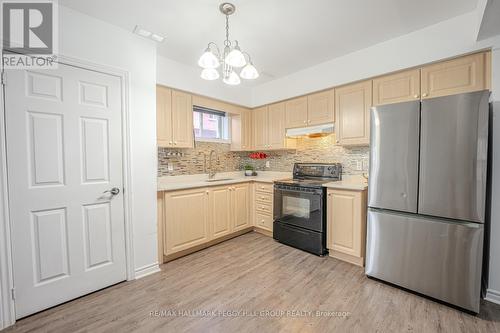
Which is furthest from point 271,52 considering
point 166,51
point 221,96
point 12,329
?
point 12,329

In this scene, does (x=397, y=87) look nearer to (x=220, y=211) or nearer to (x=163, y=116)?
(x=220, y=211)

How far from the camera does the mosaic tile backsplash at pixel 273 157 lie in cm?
305

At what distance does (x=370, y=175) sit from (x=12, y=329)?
3230mm

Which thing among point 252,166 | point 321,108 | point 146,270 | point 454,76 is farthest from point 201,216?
point 454,76

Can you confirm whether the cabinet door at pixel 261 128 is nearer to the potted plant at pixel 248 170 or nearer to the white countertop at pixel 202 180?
the potted plant at pixel 248 170

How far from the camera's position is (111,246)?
6.88 ft

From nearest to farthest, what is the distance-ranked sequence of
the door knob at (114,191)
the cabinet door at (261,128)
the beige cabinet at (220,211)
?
1. the door knob at (114,191)
2. the beige cabinet at (220,211)
3. the cabinet door at (261,128)

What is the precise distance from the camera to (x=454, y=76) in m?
2.10

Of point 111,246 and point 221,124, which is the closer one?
point 111,246

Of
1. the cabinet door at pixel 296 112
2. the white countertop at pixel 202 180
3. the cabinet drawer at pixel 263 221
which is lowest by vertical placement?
the cabinet drawer at pixel 263 221

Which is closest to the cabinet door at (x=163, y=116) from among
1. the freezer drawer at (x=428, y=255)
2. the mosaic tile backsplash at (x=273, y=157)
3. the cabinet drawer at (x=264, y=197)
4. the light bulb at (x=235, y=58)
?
the mosaic tile backsplash at (x=273, y=157)

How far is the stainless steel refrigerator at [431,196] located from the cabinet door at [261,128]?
1.90 m

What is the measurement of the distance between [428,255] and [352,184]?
3.25 feet

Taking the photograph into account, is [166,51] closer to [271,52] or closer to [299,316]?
[271,52]
